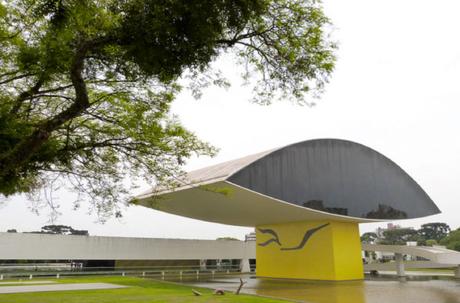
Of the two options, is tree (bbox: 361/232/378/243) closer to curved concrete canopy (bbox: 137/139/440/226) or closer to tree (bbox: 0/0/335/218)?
curved concrete canopy (bbox: 137/139/440/226)

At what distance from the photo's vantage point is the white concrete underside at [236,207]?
18.4m

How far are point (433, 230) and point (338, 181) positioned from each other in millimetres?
61280

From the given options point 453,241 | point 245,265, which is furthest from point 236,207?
point 453,241

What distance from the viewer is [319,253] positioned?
22.2m

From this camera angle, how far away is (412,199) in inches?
904

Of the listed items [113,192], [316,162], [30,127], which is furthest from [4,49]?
[316,162]

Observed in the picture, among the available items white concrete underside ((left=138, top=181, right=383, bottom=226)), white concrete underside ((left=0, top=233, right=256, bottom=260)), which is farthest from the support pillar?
white concrete underside ((left=138, top=181, right=383, bottom=226))

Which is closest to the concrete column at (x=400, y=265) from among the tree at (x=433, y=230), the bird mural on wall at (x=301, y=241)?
the bird mural on wall at (x=301, y=241)

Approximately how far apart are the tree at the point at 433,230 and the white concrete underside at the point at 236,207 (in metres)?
57.0

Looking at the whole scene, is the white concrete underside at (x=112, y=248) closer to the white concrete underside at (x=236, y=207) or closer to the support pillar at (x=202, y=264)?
the support pillar at (x=202, y=264)

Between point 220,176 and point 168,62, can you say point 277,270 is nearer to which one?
point 220,176

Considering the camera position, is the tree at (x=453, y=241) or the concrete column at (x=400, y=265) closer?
the concrete column at (x=400, y=265)

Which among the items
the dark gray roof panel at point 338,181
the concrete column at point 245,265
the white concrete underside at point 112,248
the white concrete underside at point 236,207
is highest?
the dark gray roof panel at point 338,181

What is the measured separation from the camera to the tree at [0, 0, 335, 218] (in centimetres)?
483
